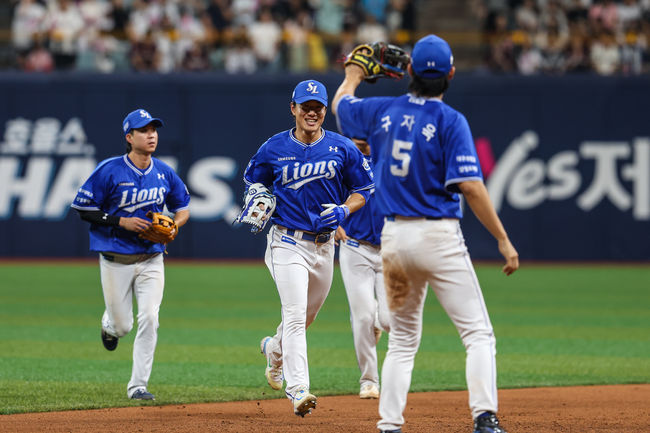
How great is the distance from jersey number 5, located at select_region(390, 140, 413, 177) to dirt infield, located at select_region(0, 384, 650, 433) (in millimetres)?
1823

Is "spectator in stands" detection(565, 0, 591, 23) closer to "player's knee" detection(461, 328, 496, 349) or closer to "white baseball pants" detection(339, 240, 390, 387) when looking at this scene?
"white baseball pants" detection(339, 240, 390, 387)

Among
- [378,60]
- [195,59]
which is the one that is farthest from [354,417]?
[195,59]

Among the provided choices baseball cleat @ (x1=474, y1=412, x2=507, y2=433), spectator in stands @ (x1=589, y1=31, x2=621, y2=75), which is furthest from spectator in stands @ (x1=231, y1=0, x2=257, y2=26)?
baseball cleat @ (x1=474, y1=412, x2=507, y2=433)

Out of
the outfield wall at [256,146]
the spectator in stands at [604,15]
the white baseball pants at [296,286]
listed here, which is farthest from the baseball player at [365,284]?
the spectator in stands at [604,15]

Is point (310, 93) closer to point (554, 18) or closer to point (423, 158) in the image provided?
point (423, 158)

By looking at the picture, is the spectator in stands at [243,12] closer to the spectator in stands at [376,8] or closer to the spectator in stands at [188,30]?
the spectator in stands at [188,30]

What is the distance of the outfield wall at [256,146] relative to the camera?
18.7 m

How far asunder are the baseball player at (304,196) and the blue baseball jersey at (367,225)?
2.46 feet

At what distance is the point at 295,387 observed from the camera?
6.52 meters

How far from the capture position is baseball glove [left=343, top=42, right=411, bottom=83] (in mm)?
6480

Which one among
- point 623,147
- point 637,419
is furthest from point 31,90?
point 637,419

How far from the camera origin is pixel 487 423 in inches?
218

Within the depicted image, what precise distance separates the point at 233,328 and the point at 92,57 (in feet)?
30.6

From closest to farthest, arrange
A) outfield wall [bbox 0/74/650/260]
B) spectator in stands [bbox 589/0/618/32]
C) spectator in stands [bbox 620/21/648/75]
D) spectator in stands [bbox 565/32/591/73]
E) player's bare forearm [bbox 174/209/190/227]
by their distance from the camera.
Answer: player's bare forearm [bbox 174/209/190/227]
outfield wall [bbox 0/74/650/260]
spectator in stands [bbox 620/21/648/75]
spectator in stands [bbox 565/32/591/73]
spectator in stands [bbox 589/0/618/32]
